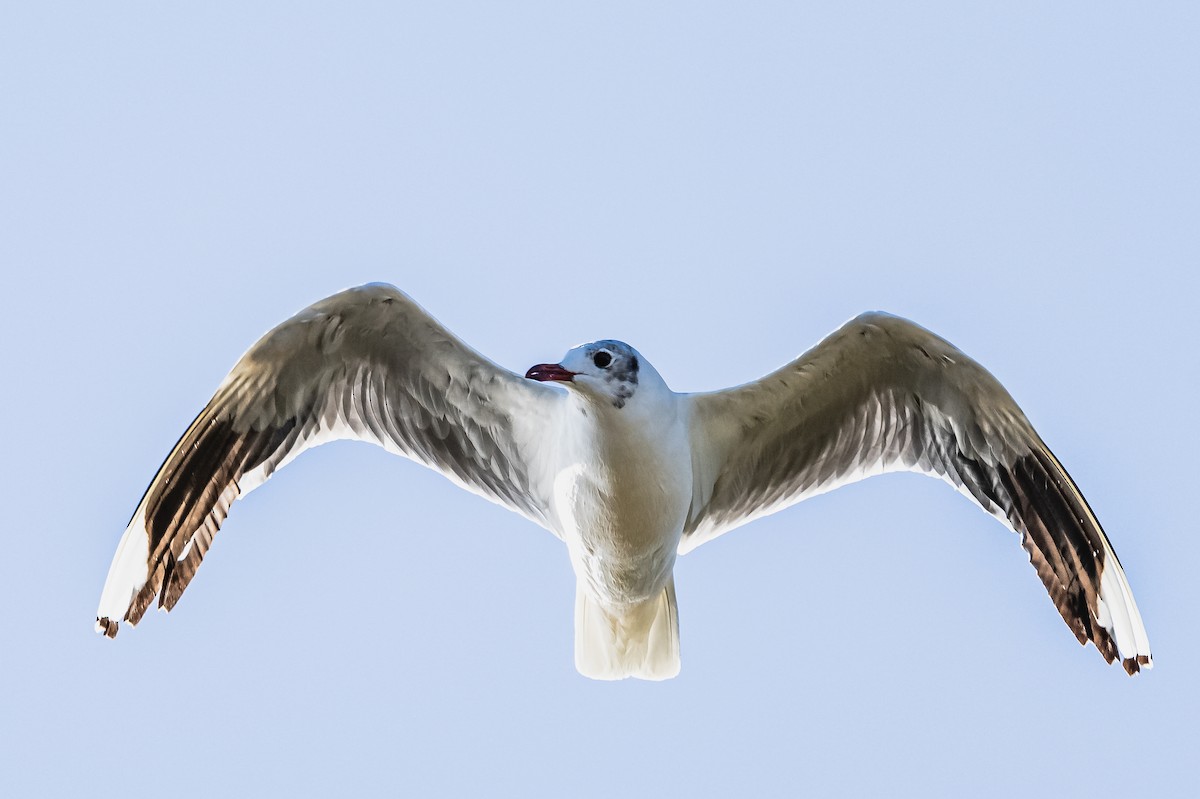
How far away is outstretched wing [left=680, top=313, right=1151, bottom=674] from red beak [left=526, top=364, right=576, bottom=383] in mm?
1057

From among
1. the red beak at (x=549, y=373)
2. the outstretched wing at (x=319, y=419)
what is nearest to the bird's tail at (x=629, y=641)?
the outstretched wing at (x=319, y=419)

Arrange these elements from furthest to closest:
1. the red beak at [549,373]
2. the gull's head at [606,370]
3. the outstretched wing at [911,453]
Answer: the outstretched wing at [911,453], the gull's head at [606,370], the red beak at [549,373]

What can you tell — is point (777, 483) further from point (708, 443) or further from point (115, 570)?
point (115, 570)

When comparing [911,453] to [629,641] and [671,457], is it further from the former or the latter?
[629,641]

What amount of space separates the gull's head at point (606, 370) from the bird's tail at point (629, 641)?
4.63ft

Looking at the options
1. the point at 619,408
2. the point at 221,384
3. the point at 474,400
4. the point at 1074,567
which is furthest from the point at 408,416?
the point at 1074,567

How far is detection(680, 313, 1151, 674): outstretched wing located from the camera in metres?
8.18

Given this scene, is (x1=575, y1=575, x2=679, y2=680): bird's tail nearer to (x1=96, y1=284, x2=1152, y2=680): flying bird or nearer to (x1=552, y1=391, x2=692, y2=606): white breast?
(x1=96, y1=284, x2=1152, y2=680): flying bird

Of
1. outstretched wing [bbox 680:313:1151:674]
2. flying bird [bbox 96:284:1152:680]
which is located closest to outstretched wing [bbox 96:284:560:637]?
flying bird [bbox 96:284:1152:680]

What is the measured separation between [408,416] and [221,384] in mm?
883

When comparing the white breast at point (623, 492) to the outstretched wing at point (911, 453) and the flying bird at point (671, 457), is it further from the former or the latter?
the outstretched wing at point (911, 453)

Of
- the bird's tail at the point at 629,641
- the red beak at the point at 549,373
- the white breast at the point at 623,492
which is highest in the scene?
the red beak at the point at 549,373

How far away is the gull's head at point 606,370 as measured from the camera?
7.34m

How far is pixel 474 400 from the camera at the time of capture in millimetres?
8281
